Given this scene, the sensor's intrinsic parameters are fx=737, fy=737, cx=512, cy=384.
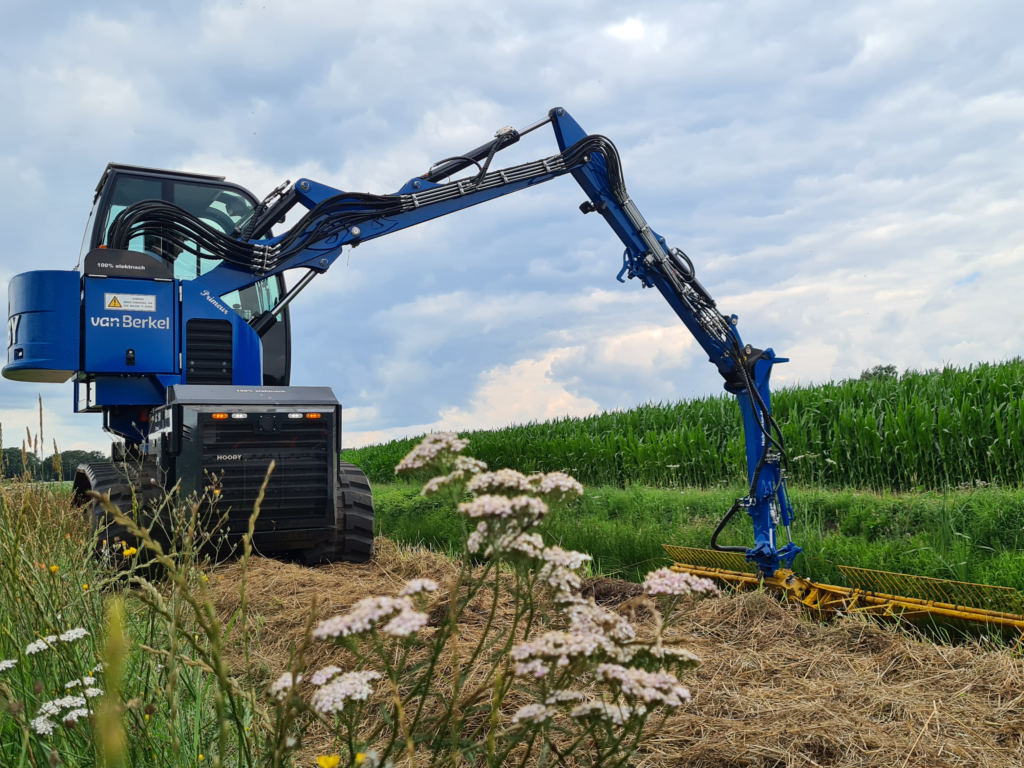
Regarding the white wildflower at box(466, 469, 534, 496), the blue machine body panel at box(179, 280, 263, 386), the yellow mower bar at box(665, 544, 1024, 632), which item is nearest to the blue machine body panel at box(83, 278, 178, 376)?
the blue machine body panel at box(179, 280, 263, 386)

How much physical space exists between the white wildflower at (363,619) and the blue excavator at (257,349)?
3826 mm

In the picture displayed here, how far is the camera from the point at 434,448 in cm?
156

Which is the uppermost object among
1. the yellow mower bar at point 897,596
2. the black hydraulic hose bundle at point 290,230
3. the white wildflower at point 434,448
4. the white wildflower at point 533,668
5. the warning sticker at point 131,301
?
the black hydraulic hose bundle at point 290,230

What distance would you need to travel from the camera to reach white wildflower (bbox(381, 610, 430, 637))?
120 cm

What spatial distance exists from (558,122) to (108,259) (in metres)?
3.98

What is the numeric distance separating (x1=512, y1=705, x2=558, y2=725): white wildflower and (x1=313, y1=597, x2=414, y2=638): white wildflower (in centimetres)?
28

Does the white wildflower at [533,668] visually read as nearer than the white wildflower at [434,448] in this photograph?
Yes

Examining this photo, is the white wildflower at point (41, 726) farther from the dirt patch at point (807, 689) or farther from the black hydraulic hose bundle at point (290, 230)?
the black hydraulic hose bundle at point (290, 230)

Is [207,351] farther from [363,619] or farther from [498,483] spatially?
[363,619]

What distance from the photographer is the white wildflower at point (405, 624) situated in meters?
1.20

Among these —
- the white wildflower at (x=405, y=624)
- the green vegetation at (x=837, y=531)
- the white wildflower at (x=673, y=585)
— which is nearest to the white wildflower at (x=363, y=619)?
the white wildflower at (x=405, y=624)

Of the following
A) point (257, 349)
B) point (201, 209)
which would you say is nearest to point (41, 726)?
point (257, 349)

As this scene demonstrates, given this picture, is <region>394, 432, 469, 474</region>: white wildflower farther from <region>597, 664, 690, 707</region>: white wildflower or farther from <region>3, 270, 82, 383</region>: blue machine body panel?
<region>3, 270, 82, 383</region>: blue machine body panel

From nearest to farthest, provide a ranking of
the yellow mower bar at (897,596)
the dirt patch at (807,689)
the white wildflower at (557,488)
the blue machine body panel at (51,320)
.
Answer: the white wildflower at (557,488)
the dirt patch at (807,689)
the yellow mower bar at (897,596)
the blue machine body panel at (51,320)
